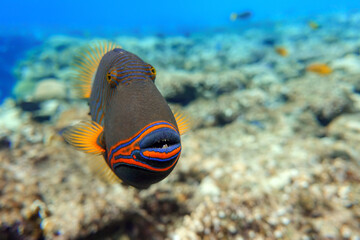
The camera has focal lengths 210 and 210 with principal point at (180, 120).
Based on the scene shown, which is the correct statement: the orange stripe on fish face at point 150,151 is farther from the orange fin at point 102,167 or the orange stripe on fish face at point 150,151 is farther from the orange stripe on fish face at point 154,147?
the orange fin at point 102,167

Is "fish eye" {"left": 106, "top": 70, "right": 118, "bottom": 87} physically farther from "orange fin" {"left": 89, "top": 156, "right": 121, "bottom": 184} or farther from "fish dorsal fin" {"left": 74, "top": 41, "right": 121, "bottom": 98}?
"fish dorsal fin" {"left": 74, "top": 41, "right": 121, "bottom": 98}

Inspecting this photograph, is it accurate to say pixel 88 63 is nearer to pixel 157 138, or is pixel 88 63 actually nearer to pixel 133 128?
pixel 133 128

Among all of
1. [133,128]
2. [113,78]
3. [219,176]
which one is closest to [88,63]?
[113,78]

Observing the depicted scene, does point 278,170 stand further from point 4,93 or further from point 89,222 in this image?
point 4,93

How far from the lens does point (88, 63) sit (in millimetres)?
1608

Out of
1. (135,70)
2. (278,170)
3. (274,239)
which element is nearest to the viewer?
(135,70)

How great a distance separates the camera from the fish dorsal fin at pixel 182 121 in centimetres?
116

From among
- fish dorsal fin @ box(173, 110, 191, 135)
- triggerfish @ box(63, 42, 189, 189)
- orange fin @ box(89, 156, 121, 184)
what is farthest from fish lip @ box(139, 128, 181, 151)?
orange fin @ box(89, 156, 121, 184)

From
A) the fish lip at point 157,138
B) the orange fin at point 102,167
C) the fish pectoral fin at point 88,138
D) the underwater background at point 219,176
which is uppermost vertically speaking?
the fish lip at point 157,138

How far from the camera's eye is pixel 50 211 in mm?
2244

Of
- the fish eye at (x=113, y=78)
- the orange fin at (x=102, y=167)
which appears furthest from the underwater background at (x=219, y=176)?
the fish eye at (x=113, y=78)

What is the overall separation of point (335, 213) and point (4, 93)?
21149mm

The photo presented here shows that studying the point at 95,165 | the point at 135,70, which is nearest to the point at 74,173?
the point at 95,165

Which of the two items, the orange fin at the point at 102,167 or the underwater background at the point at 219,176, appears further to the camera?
the underwater background at the point at 219,176
